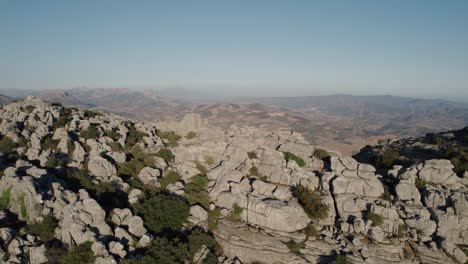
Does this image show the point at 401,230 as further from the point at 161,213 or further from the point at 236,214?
the point at 161,213

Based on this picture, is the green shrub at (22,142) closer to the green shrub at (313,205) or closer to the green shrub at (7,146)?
the green shrub at (7,146)

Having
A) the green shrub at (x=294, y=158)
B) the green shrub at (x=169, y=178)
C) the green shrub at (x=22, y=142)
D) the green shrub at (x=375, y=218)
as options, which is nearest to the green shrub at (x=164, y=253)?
the green shrub at (x=169, y=178)

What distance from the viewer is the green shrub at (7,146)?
125 feet

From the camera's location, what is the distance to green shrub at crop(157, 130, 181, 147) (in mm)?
49250

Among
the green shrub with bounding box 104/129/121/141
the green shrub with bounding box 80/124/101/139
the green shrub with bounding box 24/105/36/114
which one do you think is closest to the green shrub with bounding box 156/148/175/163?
the green shrub with bounding box 104/129/121/141

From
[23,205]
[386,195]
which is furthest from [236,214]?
[23,205]

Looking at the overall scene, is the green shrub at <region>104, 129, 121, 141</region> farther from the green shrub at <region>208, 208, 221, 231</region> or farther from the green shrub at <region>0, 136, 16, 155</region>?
the green shrub at <region>208, 208, 221, 231</region>

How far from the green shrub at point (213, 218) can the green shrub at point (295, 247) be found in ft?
25.6

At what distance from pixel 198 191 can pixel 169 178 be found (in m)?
4.71

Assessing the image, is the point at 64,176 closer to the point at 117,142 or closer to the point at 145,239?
the point at 117,142

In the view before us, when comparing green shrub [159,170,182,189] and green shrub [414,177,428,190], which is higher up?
green shrub [414,177,428,190]

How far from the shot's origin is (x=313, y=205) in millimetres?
31297

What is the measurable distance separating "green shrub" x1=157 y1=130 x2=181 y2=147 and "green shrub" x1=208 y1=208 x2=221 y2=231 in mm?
17855

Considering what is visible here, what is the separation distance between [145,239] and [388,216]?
2392 cm
